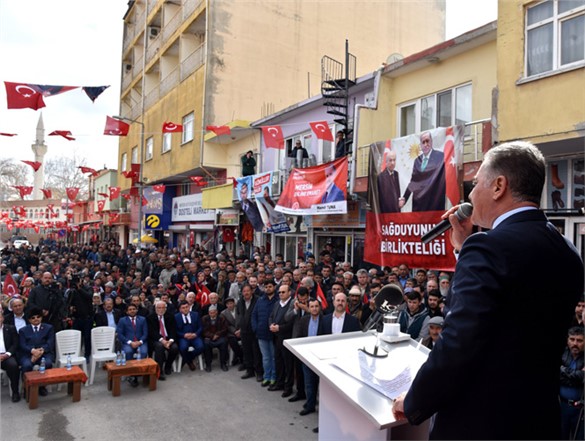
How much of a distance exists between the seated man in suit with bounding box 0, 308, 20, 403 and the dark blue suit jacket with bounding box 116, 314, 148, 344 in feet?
5.49

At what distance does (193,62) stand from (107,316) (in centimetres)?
1653

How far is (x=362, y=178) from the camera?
11477 millimetres

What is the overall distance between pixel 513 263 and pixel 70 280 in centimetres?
1244

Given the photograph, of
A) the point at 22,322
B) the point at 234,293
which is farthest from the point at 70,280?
A: the point at 234,293

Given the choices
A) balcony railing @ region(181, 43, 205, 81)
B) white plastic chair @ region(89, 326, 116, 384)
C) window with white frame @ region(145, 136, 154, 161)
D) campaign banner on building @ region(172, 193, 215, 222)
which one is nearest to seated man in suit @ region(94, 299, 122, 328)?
white plastic chair @ region(89, 326, 116, 384)

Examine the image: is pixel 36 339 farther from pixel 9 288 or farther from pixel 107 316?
pixel 9 288

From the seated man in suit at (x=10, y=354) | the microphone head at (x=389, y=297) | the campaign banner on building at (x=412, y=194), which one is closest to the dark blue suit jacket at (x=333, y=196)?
the campaign banner on building at (x=412, y=194)

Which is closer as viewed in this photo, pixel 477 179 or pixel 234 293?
pixel 477 179

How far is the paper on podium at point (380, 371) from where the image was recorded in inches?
68.7

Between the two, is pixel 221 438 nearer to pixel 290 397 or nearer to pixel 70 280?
pixel 290 397

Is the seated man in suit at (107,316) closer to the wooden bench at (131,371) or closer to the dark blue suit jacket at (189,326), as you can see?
the dark blue suit jacket at (189,326)

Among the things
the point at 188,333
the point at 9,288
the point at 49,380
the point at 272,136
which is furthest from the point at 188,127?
the point at 49,380

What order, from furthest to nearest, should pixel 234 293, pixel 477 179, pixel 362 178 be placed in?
pixel 362 178 < pixel 234 293 < pixel 477 179

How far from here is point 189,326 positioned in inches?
352
